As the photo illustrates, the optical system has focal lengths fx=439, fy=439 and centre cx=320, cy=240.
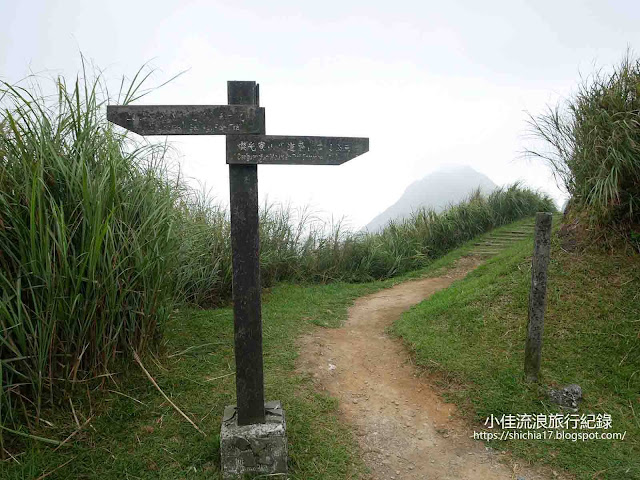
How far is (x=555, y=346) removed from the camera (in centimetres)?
417

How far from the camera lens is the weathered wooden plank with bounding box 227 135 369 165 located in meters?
2.64

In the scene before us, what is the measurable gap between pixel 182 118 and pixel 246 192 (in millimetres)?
570

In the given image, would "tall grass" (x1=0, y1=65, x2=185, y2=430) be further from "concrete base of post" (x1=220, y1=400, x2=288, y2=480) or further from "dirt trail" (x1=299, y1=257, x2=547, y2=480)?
"dirt trail" (x1=299, y1=257, x2=547, y2=480)

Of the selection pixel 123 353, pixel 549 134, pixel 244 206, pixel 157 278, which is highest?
pixel 549 134

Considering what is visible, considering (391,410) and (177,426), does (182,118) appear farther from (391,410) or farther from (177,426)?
(391,410)

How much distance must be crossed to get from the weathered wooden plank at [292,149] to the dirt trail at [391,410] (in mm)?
2074

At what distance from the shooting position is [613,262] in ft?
16.6

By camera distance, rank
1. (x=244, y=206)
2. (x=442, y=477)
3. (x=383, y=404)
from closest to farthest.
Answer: (x=244, y=206) → (x=442, y=477) → (x=383, y=404)

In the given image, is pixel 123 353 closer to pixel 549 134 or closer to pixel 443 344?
pixel 443 344

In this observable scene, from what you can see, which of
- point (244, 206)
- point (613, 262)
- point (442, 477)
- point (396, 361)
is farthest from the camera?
point (613, 262)

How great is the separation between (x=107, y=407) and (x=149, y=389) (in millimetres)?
330

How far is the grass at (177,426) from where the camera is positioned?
2.71m

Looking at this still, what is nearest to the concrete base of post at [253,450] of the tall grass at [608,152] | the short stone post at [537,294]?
the short stone post at [537,294]

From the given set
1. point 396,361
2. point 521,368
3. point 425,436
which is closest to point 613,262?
point 521,368
